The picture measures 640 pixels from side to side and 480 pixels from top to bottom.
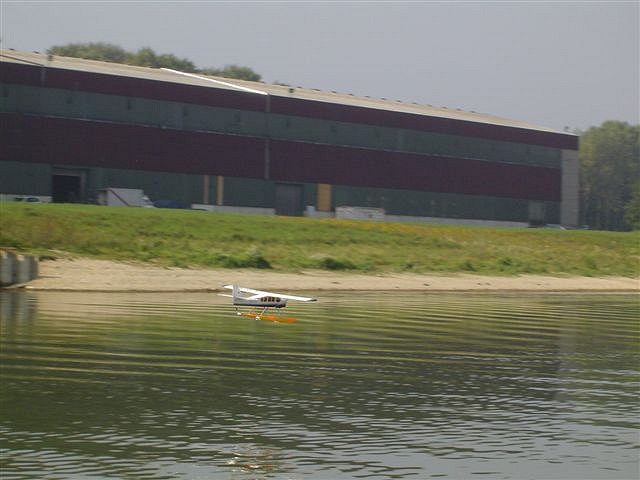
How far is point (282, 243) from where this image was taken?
69.3m

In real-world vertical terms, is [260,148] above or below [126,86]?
below

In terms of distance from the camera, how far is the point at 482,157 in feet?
396

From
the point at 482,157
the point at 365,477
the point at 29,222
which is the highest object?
the point at 482,157

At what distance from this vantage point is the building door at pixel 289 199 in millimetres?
104625

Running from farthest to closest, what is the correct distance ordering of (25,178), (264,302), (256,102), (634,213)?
(634,213)
(256,102)
(25,178)
(264,302)

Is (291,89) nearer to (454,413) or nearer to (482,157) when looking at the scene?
(482,157)

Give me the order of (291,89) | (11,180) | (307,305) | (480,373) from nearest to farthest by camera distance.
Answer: (480,373), (307,305), (11,180), (291,89)

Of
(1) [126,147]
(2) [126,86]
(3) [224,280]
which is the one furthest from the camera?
(2) [126,86]

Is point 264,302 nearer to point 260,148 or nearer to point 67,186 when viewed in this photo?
point 67,186

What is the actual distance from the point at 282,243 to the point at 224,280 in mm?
13745

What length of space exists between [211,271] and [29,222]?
34.8ft

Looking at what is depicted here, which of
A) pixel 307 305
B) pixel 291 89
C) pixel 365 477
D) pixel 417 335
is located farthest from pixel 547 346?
pixel 291 89

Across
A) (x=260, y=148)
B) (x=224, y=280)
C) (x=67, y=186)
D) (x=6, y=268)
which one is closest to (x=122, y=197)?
(x=67, y=186)

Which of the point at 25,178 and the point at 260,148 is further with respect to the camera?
the point at 260,148
